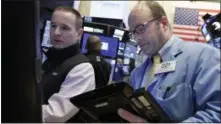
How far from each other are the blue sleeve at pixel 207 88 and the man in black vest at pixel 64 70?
57cm

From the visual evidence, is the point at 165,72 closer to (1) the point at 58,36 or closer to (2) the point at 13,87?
(1) the point at 58,36

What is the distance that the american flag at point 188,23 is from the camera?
6.50 metres

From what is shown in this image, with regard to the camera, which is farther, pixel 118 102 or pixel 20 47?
pixel 118 102

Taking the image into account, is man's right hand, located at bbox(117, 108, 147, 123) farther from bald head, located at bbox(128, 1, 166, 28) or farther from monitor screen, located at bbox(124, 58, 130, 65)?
monitor screen, located at bbox(124, 58, 130, 65)

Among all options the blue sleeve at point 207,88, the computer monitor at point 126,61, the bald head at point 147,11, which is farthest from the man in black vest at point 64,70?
the computer monitor at point 126,61

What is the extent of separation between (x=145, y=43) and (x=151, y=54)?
0.24 feet

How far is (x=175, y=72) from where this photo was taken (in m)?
1.34

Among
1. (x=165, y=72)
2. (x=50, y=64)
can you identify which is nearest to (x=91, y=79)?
(x=50, y=64)

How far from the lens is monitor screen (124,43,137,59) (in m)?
5.98

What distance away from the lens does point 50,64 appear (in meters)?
1.79

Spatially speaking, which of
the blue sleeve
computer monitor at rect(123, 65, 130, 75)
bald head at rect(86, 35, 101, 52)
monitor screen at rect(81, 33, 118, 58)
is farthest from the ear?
computer monitor at rect(123, 65, 130, 75)

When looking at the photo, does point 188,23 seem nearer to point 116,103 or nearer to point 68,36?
point 68,36

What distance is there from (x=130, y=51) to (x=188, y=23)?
1.48 meters

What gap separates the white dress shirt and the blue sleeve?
56cm
